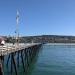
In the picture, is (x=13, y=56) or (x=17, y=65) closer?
(x=13, y=56)

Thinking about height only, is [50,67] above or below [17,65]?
below

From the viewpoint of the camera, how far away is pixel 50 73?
43.7m

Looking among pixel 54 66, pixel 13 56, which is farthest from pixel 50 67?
pixel 13 56

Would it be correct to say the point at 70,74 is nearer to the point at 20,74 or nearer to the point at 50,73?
the point at 50,73

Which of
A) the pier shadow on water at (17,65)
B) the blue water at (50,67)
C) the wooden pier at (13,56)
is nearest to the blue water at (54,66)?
the blue water at (50,67)

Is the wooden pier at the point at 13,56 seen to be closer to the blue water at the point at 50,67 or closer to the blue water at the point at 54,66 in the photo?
the blue water at the point at 50,67

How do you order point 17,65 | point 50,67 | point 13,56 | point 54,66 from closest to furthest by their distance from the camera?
point 13,56, point 17,65, point 50,67, point 54,66

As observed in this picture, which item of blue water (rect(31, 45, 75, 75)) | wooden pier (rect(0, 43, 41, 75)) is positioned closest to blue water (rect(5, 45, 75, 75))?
blue water (rect(31, 45, 75, 75))

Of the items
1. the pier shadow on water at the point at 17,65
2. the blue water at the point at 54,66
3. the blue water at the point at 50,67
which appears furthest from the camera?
the blue water at the point at 54,66

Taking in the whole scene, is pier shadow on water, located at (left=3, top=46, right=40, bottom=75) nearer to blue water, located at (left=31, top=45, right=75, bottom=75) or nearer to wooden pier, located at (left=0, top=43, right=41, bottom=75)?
wooden pier, located at (left=0, top=43, right=41, bottom=75)

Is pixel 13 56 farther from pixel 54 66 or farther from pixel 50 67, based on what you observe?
pixel 54 66

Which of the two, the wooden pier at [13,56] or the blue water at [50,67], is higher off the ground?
the wooden pier at [13,56]

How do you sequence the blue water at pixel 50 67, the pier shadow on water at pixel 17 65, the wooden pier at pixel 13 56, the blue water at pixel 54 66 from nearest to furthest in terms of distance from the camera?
the wooden pier at pixel 13 56
the pier shadow on water at pixel 17 65
the blue water at pixel 50 67
the blue water at pixel 54 66

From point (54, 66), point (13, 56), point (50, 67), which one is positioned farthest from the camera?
point (54, 66)
